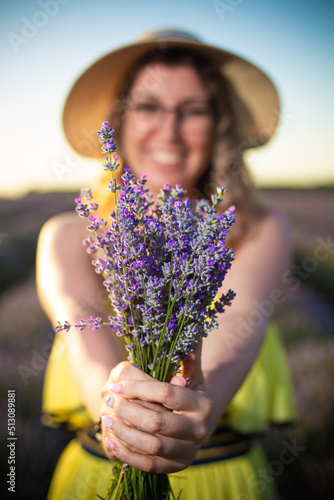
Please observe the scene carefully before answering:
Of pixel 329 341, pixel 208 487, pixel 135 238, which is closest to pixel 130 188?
pixel 135 238

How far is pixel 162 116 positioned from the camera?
1526mm

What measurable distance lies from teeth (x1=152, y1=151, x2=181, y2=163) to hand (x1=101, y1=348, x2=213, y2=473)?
952 millimetres

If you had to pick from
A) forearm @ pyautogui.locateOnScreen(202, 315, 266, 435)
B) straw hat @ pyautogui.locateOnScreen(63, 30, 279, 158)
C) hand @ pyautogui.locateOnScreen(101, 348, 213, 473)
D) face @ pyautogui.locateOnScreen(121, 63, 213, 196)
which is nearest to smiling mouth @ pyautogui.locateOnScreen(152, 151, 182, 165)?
face @ pyautogui.locateOnScreen(121, 63, 213, 196)

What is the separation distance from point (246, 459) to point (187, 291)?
1096 mm

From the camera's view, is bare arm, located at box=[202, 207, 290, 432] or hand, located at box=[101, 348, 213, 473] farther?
bare arm, located at box=[202, 207, 290, 432]

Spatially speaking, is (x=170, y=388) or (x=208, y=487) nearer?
(x=170, y=388)

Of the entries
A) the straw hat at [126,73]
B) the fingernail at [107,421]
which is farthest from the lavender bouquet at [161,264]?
the straw hat at [126,73]

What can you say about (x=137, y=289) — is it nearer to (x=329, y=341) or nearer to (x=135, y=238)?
(x=135, y=238)

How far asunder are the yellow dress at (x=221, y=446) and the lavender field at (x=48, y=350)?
58 centimetres

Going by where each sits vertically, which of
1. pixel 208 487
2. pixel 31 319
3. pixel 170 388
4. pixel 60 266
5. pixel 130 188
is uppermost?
pixel 31 319

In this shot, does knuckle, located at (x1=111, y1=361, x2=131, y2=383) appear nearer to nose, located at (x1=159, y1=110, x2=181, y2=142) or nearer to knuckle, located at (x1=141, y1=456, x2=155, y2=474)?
knuckle, located at (x1=141, y1=456, x2=155, y2=474)

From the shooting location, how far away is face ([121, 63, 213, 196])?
1.50 m

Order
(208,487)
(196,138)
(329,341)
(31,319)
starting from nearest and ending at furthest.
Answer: (208,487)
(196,138)
(31,319)
(329,341)

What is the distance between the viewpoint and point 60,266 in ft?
4.71
